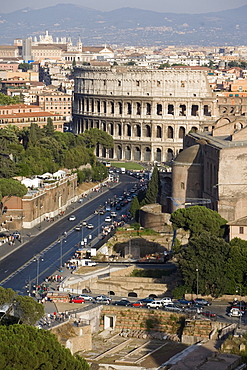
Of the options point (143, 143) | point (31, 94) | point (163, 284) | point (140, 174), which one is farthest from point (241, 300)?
point (31, 94)

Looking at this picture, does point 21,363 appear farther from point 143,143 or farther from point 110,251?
point 143,143

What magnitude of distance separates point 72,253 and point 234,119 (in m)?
22.7

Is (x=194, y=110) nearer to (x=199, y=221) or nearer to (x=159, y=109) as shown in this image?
(x=159, y=109)

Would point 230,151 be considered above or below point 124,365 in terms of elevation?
above

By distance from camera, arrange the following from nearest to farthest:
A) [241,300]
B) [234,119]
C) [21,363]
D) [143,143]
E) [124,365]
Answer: [21,363]
[124,365]
[241,300]
[234,119]
[143,143]

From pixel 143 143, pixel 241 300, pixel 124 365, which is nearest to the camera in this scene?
pixel 124 365

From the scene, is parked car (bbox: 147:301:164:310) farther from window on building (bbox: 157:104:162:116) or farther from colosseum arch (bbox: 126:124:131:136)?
colosseum arch (bbox: 126:124:131:136)

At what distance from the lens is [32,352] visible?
46.1 metres

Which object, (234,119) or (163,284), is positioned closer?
(163,284)

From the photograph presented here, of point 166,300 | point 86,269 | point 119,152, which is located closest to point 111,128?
point 119,152

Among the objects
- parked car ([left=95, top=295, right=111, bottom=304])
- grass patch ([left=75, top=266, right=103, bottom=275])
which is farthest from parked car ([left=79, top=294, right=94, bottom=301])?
grass patch ([left=75, top=266, right=103, bottom=275])

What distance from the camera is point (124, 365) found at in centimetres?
5559

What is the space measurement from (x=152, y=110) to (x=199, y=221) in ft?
237

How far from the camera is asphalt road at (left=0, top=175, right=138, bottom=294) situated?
70.7 meters
